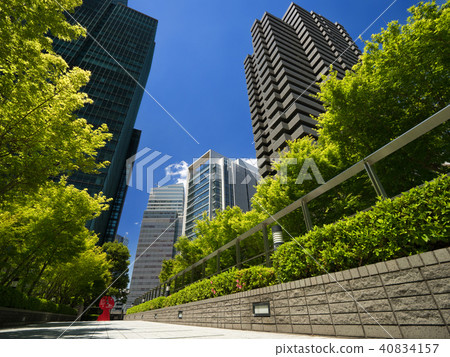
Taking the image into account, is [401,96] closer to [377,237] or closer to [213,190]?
[377,237]

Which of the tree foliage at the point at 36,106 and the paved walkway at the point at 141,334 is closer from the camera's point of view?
the paved walkway at the point at 141,334

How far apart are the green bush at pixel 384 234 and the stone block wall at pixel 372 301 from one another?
0.76ft

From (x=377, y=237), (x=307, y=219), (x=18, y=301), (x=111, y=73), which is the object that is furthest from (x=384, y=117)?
(x=111, y=73)

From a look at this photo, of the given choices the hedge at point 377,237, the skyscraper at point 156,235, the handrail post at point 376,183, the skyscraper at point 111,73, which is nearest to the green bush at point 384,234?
the hedge at point 377,237

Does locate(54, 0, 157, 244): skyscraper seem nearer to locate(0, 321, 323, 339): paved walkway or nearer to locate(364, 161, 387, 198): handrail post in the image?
locate(0, 321, 323, 339): paved walkway

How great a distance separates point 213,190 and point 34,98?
8115 cm

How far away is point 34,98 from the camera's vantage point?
5938 mm

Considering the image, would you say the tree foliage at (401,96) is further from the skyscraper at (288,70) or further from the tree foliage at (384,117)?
the skyscraper at (288,70)

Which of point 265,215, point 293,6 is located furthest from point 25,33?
point 293,6

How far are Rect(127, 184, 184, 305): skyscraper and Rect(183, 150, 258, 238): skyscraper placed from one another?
19.3 m

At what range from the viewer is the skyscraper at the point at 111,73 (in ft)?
208

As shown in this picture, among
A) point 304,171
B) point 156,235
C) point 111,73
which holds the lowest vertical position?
point 304,171
